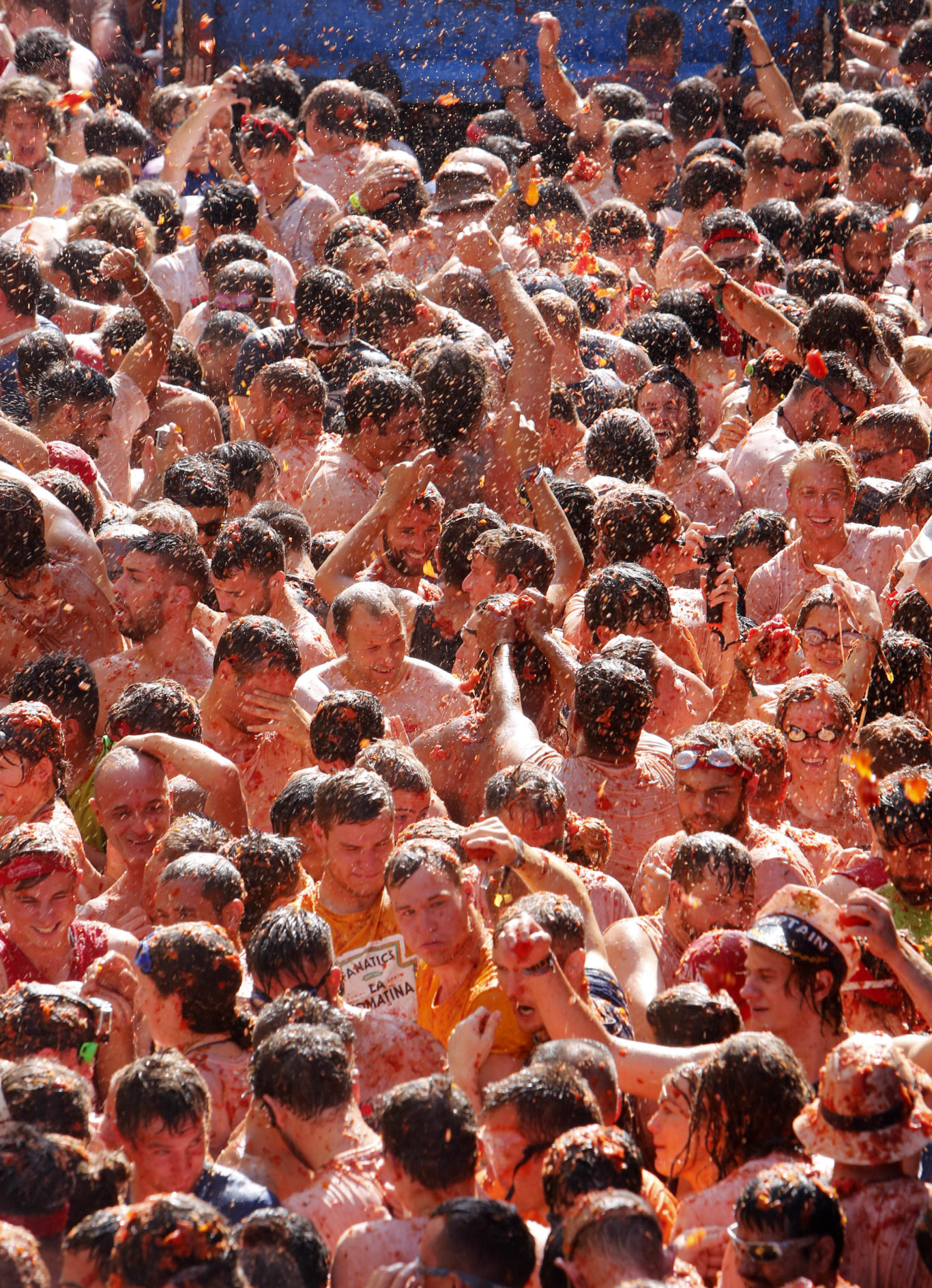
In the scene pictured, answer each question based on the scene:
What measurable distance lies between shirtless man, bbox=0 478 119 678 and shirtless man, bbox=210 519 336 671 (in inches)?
17.1

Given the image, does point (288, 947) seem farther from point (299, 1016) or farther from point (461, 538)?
point (461, 538)

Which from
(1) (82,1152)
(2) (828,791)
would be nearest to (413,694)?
(2) (828,791)

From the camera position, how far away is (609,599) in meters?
5.40

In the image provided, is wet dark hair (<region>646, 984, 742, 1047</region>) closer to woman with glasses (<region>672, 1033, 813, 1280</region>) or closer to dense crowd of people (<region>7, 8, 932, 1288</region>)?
dense crowd of people (<region>7, 8, 932, 1288</region>)

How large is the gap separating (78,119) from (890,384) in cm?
558

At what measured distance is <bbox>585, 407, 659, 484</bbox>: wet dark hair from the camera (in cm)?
659

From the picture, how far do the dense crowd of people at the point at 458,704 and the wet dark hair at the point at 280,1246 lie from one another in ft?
0.05

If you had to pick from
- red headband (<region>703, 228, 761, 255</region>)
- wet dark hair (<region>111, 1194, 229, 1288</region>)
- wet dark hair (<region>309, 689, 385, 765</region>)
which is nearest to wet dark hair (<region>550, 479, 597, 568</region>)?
wet dark hair (<region>309, 689, 385, 765</region>)

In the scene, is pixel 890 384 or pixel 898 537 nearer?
pixel 898 537

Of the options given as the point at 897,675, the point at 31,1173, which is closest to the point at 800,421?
the point at 897,675

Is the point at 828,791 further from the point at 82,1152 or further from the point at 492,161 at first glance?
the point at 492,161

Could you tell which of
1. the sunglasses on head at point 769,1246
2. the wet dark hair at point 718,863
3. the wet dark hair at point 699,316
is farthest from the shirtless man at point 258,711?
the wet dark hair at point 699,316

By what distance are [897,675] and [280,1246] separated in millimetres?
3284

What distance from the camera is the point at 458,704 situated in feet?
17.5
